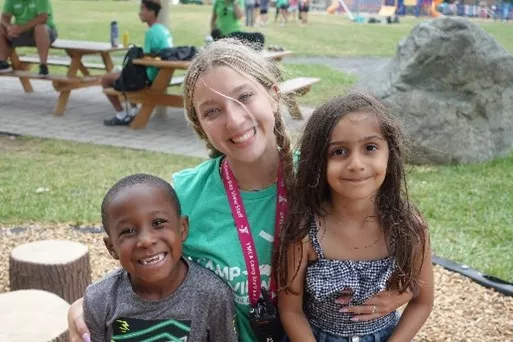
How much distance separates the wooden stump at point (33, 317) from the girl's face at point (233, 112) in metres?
1.14

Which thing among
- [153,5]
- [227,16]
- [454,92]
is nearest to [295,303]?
[454,92]

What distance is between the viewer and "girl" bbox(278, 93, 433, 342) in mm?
2096

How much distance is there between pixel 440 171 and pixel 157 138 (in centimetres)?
336

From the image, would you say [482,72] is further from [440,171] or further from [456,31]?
[440,171]

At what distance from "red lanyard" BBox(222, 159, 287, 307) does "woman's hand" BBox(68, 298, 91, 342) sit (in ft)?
1.73

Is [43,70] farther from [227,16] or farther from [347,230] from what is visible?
[347,230]

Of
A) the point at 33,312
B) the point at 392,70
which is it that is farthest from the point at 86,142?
the point at 33,312

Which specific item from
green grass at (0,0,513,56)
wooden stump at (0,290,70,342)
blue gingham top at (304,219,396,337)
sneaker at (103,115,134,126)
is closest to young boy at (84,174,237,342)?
blue gingham top at (304,219,396,337)

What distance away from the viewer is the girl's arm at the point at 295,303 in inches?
84.1

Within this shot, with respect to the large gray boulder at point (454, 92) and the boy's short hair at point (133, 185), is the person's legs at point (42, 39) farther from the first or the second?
the boy's short hair at point (133, 185)

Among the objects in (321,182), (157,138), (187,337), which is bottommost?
(157,138)

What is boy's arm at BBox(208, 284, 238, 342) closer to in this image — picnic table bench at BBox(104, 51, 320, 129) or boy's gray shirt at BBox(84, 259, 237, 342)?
boy's gray shirt at BBox(84, 259, 237, 342)

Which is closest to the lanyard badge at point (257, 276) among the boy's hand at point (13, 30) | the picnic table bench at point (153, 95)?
the picnic table bench at point (153, 95)

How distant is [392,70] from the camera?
7516 mm
